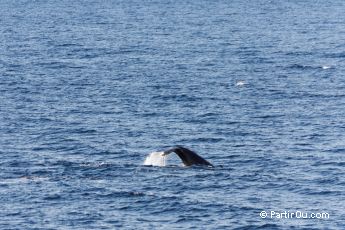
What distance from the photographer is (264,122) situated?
105 m

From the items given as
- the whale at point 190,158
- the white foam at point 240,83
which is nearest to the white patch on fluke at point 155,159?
the whale at point 190,158

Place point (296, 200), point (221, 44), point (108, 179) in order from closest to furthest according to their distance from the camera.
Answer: point (296, 200) → point (108, 179) → point (221, 44)

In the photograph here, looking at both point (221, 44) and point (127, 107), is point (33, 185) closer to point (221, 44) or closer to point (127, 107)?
point (127, 107)

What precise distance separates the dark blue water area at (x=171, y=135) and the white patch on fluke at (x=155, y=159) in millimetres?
1575

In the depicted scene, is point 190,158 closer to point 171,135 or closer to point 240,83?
point 171,135

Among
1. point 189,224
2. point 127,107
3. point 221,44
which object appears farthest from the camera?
point 221,44

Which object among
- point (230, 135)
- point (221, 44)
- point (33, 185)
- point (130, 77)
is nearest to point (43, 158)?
point (33, 185)

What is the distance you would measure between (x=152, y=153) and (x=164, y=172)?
6.55m

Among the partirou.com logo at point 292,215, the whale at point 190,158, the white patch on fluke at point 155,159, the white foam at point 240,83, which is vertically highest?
the white foam at point 240,83

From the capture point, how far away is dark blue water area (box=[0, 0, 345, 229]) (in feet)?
238

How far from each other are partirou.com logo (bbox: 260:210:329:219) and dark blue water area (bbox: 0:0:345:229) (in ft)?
2.15

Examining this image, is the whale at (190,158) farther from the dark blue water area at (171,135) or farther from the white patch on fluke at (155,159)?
the white patch on fluke at (155,159)

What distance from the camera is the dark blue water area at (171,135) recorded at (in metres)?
72.6

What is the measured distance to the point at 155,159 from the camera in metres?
85.8
